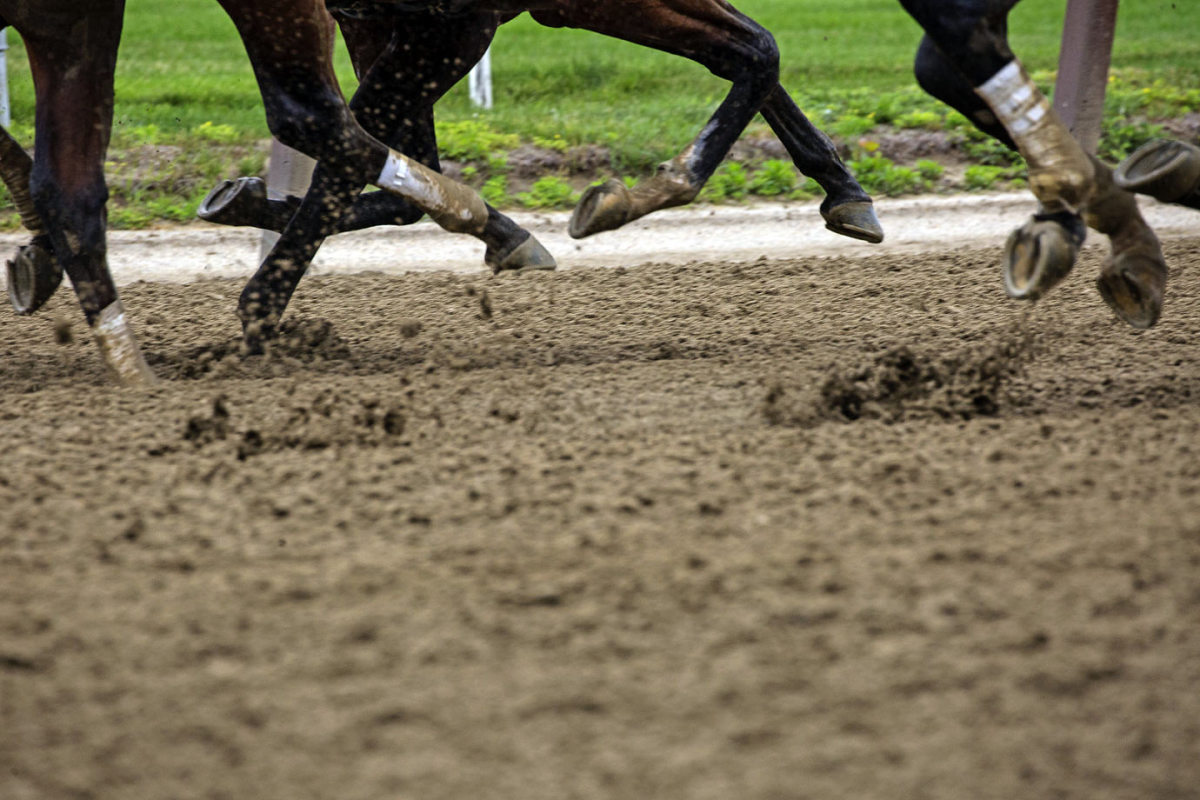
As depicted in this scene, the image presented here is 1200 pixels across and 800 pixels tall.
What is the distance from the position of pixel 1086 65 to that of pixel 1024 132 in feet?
10.6

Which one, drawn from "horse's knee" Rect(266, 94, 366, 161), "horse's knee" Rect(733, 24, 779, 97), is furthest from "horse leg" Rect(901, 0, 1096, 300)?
"horse's knee" Rect(266, 94, 366, 161)

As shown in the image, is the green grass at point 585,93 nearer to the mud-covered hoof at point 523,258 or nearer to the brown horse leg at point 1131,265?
the mud-covered hoof at point 523,258

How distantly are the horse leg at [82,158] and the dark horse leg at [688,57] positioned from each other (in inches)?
55.0

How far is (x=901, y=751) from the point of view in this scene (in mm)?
1668

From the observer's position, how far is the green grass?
698cm

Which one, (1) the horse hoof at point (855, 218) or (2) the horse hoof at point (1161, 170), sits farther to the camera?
(1) the horse hoof at point (855, 218)

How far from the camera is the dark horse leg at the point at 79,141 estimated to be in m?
3.42

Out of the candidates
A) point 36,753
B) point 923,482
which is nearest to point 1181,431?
point 923,482

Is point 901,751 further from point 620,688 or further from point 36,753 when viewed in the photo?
point 36,753

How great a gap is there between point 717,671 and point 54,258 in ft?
10.2

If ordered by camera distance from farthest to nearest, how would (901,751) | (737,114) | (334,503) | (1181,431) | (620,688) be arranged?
(737,114)
(1181,431)
(334,503)
(620,688)
(901,751)

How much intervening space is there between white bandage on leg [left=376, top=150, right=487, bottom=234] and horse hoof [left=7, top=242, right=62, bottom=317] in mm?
1218

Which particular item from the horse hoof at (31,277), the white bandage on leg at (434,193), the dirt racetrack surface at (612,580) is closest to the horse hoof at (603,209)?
the white bandage on leg at (434,193)

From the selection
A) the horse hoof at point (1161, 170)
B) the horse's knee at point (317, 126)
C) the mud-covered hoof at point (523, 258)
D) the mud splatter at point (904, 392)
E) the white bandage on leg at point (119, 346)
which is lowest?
the mud splatter at point (904, 392)
